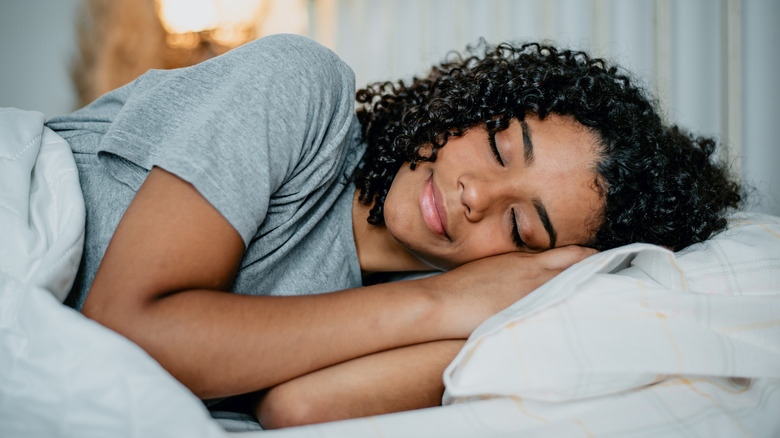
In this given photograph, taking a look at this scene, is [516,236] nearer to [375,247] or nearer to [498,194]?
Answer: [498,194]

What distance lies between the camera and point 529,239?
0.87 metres

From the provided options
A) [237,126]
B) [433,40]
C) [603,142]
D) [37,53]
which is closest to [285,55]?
[237,126]

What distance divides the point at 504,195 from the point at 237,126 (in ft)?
Result: 1.42

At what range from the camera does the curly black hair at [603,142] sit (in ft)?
2.92

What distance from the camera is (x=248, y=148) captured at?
68 cm

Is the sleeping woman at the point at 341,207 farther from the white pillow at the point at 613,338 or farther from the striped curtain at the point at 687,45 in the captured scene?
the striped curtain at the point at 687,45

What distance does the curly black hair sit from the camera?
2.92 ft

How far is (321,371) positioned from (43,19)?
102 inches

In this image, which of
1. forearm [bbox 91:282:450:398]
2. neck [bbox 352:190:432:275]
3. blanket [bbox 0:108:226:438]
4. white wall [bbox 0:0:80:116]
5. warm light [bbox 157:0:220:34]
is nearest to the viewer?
blanket [bbox 0:108:226:438]

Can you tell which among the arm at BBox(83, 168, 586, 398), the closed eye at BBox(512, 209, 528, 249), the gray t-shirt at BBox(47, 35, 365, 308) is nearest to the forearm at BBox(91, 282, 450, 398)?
the arm at BBox(83, 168, 586, 398)

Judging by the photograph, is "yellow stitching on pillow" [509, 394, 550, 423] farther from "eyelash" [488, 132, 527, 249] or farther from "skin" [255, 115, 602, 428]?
"eyelash" [488, 132, 527, 249]

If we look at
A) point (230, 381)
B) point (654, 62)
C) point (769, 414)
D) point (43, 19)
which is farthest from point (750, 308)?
point (43, 19)

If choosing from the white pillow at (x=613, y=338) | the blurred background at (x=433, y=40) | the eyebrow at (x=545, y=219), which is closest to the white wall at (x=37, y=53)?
the blurred background at (x=433, y=40)

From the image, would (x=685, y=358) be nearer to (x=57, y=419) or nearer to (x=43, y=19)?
(x=57, y=419)
